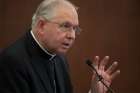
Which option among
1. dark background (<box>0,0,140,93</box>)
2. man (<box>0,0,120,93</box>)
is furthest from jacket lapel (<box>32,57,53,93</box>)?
dark background (<box>0,0,140,93</box>)

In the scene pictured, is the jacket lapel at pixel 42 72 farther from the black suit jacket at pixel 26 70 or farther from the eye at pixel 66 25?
the eye at pixel 66 25

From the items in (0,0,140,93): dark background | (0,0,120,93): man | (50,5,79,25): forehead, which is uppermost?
(50,5,79,25): forehead

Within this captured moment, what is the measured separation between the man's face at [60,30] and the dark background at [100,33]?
199cm

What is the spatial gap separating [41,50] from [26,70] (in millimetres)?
181

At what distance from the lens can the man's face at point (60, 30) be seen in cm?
192

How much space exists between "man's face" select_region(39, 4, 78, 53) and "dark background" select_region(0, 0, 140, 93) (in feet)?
6.52

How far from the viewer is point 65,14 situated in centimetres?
192

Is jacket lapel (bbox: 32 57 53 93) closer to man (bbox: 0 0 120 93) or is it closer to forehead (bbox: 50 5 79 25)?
man (bbox: 0 0 120 93)

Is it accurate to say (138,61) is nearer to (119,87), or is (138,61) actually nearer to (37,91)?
(119,87)

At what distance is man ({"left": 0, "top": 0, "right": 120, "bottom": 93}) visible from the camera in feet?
5.95

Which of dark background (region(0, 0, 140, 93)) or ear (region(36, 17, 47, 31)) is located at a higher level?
ear (region(36, 17, 47, 31))

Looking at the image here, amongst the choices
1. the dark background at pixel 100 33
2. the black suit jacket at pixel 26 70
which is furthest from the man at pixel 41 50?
the dark background at pixel 100 33

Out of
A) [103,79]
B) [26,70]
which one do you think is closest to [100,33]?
[103,79]

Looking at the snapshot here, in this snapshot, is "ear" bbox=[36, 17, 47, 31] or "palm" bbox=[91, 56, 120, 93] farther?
"palm" bbox=[91, 56, 120, 93]
